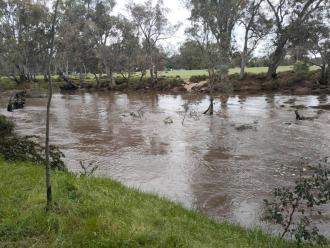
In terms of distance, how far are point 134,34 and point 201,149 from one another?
1453 inches

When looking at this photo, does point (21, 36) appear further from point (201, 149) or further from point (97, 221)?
point (97, 221)

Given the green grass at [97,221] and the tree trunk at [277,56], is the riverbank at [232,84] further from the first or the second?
the green grass at [97,221]

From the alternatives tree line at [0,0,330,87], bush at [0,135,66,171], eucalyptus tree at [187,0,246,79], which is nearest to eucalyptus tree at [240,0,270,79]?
tree line at [0,0,330,87]

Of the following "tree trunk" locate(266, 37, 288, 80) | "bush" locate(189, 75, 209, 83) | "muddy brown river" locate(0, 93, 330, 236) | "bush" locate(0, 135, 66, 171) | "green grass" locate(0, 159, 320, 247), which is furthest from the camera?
"bush" locate(189, 75, 209, 83)

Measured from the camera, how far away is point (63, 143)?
1515cm

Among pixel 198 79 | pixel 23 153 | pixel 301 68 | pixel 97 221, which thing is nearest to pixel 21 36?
pixel 198 79

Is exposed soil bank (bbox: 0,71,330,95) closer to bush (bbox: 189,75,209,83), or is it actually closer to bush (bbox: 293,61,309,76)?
bush (bbox: 189,75,209,83)

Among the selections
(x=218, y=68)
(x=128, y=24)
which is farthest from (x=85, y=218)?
(x=128, y=24)

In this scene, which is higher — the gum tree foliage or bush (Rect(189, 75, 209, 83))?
the gum tree foliage

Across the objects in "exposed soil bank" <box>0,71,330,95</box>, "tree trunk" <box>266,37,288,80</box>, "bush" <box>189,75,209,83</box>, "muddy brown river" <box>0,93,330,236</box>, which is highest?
"tree trunk" <box>266,37,288,80</box>

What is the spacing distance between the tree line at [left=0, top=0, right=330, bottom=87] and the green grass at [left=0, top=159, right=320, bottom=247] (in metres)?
21.3

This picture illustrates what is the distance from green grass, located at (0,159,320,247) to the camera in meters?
4.48

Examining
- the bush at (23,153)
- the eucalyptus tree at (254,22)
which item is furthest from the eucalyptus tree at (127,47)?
the bush at (23,153)

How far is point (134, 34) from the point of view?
48.7m
